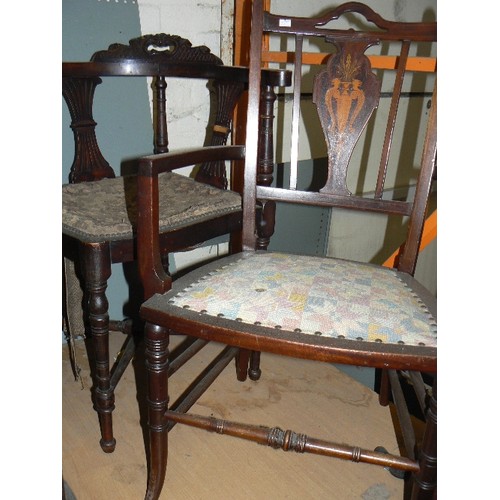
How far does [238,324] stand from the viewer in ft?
3.04

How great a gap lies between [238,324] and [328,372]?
0.90m

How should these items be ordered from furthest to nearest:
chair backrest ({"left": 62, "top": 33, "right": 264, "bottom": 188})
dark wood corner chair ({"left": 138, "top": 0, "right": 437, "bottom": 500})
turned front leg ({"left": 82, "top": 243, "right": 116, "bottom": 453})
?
chair backrest ({"left": 62, "top": 33, "right": 264, "bottom": 188}) < turned front leg ({"left": 82, "top": 243, "right": 116, "bottom": 453}) < dark wood corner chair ({"left": 138, "top": 0, "right": 437, "bottom": 500})

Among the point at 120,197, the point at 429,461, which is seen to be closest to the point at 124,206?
the point at 120,197

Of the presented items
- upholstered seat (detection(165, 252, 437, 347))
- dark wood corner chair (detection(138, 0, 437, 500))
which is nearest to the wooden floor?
dark wood corner chair (detection(138, 0, 437, 500))

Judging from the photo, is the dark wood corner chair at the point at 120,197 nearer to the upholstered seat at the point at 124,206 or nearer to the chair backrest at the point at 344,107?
the upholstered seat at the point at 124,206

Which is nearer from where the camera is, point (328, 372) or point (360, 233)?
point (328, 372)

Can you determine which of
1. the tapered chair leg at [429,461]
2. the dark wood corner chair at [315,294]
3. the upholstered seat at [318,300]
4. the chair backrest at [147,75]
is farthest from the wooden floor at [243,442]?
the chair backrest at [147,75]

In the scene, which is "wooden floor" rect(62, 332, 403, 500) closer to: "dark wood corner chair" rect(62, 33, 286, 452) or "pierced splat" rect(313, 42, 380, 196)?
"dark wood corner chair" rect(62, 33, 286, 452)

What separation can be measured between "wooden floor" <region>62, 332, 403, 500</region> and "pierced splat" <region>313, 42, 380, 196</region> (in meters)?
0.72

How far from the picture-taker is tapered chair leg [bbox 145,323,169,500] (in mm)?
1008

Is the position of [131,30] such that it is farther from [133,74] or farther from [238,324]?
[238,324]

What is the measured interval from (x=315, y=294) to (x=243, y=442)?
0.59m
